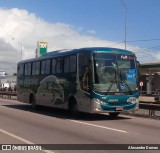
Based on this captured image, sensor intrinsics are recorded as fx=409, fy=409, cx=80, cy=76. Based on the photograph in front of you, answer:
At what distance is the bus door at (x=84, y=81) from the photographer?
1839 centimetres

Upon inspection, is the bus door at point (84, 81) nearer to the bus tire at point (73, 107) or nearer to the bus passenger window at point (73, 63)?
the bus passenger window at point (73, 63)

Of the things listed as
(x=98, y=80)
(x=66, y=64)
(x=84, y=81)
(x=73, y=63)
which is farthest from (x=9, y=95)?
(x=98, y=80)

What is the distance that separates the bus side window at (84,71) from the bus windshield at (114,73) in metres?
0.41

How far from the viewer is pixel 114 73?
18.5 metres

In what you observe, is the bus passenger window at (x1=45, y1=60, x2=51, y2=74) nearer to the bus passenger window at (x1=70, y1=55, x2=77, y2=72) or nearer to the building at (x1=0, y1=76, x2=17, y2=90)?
the bus passenger window at (x1=70, y1=55, x2=77, y2=72)

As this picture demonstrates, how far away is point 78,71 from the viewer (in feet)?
63.0

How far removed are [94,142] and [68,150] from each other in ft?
5.09

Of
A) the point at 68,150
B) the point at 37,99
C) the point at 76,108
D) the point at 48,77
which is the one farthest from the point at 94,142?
the point at 37,99

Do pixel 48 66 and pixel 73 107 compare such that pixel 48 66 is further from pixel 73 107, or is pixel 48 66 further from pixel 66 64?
pixel 73 107

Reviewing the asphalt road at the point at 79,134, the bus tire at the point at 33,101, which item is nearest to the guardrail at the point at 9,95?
the bus tire at the point at 33,101

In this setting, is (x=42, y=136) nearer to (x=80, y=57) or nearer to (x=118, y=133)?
(x=118, y=133)

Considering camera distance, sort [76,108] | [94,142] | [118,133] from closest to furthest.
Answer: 1. [94,142]
2. [118,133]
3. [76,108]

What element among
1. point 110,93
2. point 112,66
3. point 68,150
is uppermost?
point 112,66

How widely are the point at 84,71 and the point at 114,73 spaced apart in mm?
1367
